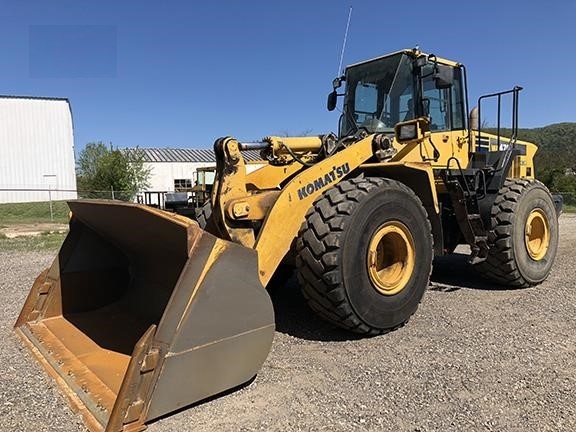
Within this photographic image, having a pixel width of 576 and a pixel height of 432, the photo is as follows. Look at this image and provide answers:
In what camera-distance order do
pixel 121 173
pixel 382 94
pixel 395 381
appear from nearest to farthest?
pixel 395 381 < pixel 382 94 < pixel 121 173

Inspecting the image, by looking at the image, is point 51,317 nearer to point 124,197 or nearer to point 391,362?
point 391,362

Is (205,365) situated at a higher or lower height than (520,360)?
higher

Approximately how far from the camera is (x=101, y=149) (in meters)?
45.8

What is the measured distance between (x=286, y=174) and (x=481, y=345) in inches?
90.4

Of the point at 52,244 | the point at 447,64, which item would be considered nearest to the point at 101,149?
the point at 52,244

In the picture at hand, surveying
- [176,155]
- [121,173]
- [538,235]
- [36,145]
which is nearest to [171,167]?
[176,155]

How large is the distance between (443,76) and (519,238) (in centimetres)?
214

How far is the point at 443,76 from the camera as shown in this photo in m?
5.61

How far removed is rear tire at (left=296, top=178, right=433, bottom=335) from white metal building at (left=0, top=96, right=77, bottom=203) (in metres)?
32.6

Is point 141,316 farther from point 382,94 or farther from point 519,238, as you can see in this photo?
point 519,238

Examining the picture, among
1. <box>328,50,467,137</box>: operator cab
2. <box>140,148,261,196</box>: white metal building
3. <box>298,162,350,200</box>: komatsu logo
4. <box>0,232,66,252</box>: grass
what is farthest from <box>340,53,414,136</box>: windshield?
<box>140,148,261,196</box>: white metal building

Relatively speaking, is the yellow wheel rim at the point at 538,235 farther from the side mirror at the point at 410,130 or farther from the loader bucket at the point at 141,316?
the loader bucket at the point at 141,316

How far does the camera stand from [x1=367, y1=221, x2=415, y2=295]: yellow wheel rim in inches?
162

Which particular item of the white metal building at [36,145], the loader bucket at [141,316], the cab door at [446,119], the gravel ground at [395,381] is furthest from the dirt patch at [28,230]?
the white metal building at [36,145]
